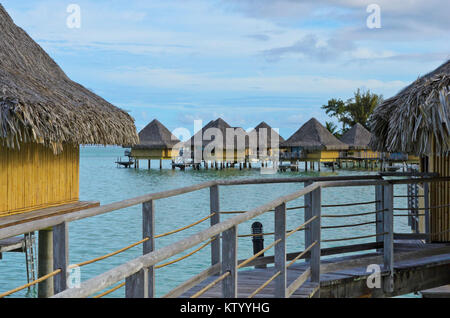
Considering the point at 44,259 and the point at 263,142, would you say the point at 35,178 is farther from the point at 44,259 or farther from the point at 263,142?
the point at 263,142

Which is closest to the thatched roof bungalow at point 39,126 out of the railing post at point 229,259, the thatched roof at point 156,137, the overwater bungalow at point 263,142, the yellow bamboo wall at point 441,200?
the railing post at point 229,259

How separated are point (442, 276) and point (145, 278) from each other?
428 cm

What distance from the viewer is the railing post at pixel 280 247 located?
11.3 ft

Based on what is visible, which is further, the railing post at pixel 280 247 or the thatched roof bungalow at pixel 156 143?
the thatched roof bungalow at pixel 156 143

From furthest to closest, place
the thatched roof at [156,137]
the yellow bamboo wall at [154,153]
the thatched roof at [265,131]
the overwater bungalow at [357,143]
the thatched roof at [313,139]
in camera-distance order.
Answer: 1. the yellow bamboo wall at [154,153]
2. the thatched roof at [265,131]
3. the thatched roof at [156,137]
4. the overwater bungalow at [357,143]
5. the thatched roof at [313,139]

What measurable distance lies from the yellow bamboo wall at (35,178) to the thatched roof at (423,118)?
3721mm

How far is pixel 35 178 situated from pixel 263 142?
42.0 metres

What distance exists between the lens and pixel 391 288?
487 centimetres

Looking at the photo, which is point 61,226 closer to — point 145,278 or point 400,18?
point 145,278

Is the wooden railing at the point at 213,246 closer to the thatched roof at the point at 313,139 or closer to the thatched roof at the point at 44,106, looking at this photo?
the thatched roof at the point at 44,106

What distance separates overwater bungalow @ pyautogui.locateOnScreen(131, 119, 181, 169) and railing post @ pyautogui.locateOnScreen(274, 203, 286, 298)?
44.3 metres

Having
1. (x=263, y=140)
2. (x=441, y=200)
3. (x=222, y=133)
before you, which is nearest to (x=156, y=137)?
(x=222, y=133)

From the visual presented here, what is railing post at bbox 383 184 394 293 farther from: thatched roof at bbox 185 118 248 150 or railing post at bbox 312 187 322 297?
thatched roof at bbox 185 118 248 150
